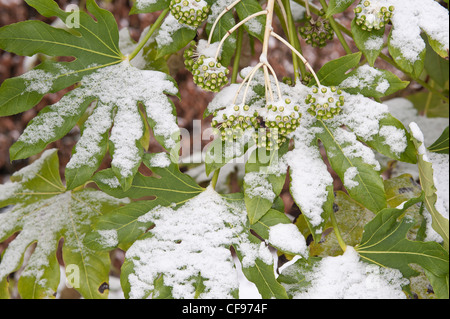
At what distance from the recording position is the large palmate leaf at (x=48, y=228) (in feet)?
2.85

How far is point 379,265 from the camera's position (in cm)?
78

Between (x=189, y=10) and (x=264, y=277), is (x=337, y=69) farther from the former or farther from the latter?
(x=264, y=277)

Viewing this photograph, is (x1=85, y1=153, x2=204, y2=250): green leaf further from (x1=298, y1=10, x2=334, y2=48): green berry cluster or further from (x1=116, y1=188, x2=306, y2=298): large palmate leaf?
(x1=298, y1=10, x2=334, y2=48): green berry cluster

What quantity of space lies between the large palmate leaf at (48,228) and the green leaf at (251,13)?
1.62ft

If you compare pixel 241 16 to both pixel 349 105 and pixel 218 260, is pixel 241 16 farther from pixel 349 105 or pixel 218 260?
pixel 218 260

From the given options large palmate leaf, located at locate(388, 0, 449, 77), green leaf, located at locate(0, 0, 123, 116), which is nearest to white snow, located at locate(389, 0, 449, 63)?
large palmate leaf, located at locate(388, 0, 449, 77)

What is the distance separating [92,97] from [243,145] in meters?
0.31

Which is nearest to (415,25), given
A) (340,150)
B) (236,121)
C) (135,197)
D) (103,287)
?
(340,150)

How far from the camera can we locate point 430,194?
2.40 feet

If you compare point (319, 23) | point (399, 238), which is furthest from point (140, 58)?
point (399, 238)

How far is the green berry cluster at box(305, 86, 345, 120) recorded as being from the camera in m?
0.70

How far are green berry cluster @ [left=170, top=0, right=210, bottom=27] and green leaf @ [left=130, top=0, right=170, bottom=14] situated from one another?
41 mm

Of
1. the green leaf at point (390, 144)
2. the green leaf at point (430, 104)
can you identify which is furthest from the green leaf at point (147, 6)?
the green leaf at point (430, 104)
